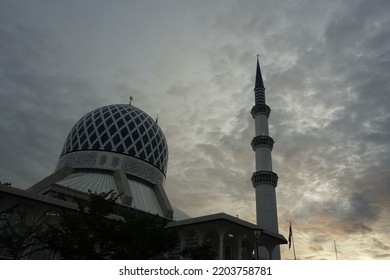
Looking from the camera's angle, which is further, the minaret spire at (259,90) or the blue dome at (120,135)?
the minaret spire at (259,90)

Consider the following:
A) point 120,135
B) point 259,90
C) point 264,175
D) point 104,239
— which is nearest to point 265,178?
point 264,175

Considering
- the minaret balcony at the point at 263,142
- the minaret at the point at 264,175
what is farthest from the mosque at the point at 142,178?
the minaret balcony at the point at 263,142

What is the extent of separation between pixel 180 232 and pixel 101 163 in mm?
12679

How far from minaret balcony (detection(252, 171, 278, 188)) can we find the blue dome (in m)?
12.1

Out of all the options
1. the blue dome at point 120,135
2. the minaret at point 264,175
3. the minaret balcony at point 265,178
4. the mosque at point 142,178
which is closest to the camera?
the mosque at point 142,178

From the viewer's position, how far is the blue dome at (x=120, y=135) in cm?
3488

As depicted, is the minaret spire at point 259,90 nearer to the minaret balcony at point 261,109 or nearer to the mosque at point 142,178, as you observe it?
the mosque at point 142,178

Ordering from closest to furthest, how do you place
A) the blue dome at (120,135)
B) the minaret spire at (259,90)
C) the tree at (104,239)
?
the tree at (104,239)
the blue dome at (120,135)
the minaret spire at (259,90)

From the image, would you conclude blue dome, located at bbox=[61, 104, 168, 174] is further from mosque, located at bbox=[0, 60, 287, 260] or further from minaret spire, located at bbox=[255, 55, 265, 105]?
minaret spire, located at bbox=[255, 55, 265, 105]

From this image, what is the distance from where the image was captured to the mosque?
24516 millimetres

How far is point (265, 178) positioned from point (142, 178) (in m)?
14.0

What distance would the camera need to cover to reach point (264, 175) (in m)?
33.1

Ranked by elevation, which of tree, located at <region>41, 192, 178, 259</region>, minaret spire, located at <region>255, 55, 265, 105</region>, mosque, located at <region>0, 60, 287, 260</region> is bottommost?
tree, located at <region>41, 192, 178, 259</region>

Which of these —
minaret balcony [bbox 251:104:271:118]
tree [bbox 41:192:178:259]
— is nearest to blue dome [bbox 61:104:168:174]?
minaret balcony [bbox 251:104:271:118]
